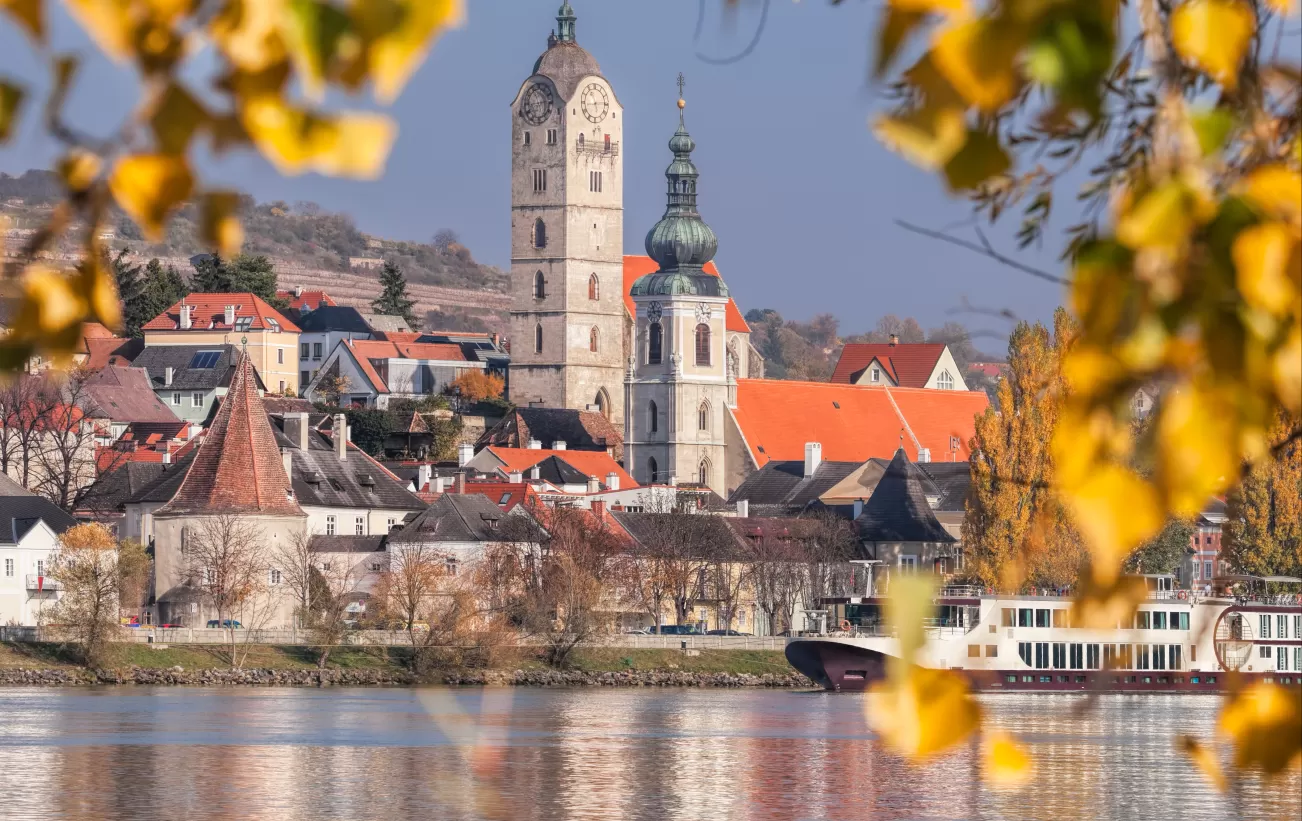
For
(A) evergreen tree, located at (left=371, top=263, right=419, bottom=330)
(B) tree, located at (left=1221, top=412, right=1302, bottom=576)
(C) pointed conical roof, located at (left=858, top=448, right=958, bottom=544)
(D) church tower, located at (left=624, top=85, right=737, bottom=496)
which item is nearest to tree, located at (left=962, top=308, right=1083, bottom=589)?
(B) tree, located at (left=1221, top=412, right=1302, bottom=576)

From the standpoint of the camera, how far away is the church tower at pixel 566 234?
121 m

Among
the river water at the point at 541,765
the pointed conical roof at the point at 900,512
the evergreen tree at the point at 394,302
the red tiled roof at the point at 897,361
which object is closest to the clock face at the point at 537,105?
the red tiled roof at the point at 897,361

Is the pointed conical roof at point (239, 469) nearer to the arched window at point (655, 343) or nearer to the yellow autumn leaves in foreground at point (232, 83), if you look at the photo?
the arched window at point (655, 343)

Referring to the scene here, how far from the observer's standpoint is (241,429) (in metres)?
71.9

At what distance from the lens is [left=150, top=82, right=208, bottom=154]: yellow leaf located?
8.72ft

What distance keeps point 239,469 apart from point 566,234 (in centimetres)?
5306

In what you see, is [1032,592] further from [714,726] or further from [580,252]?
[580,252]

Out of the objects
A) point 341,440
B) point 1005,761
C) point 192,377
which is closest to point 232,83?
point 1005,761

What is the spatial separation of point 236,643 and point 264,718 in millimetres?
16611

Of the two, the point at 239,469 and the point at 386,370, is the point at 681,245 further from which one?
the point at 239,469

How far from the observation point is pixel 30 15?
255cm

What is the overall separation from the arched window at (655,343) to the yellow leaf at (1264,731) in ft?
331

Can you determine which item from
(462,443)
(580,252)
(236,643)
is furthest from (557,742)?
(580,252)

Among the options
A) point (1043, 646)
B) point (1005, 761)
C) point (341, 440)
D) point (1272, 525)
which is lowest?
point (1043, 646)
